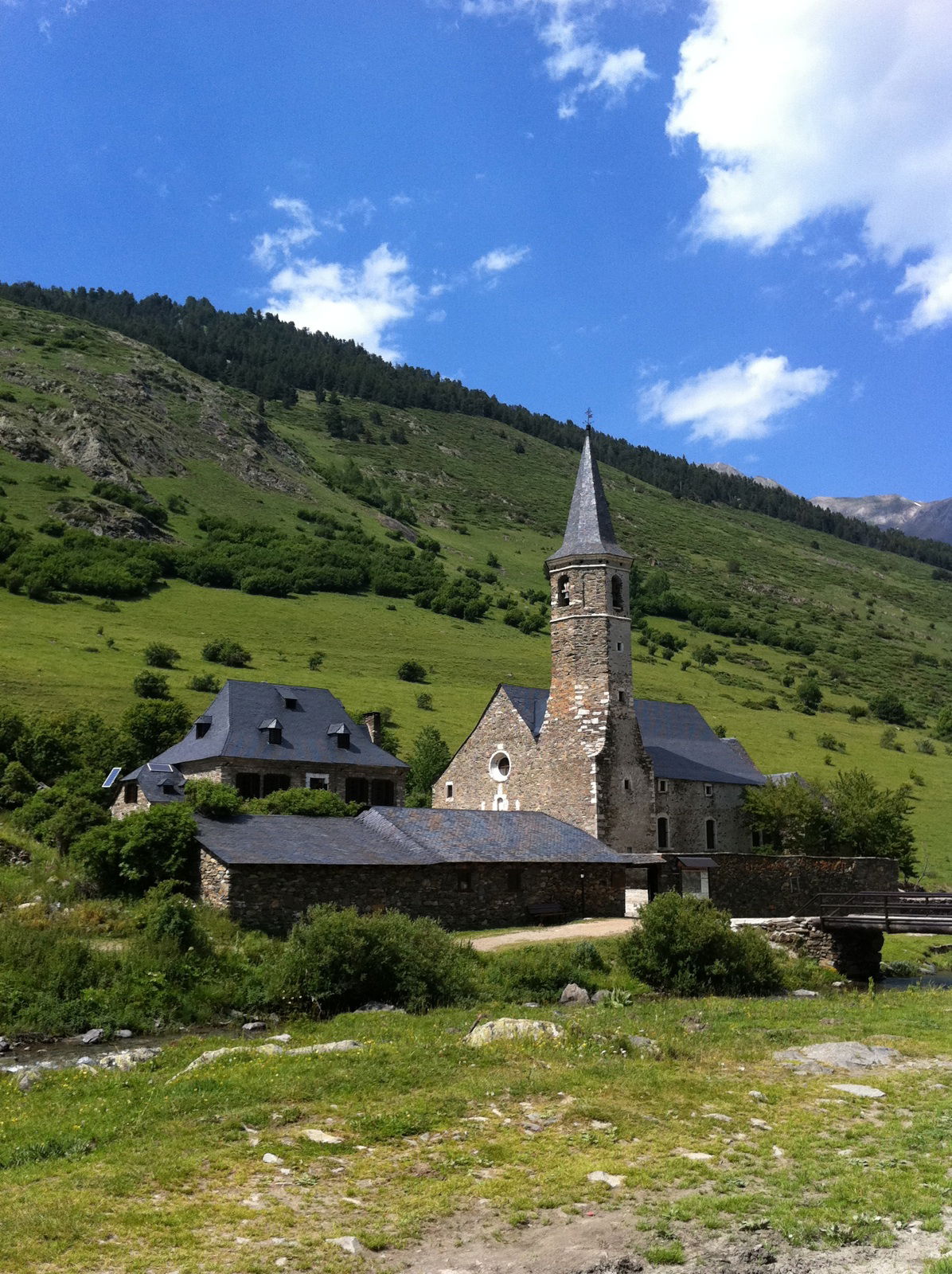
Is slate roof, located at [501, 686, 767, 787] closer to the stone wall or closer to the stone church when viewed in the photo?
the stone church

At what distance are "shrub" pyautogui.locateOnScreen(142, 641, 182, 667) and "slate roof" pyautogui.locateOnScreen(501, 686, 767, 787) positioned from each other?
1152 inches

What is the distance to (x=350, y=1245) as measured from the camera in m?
8.95

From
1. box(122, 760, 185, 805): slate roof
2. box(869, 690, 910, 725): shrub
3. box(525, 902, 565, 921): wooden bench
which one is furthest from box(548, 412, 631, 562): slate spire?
box(869, 690, 910, 725): shrub

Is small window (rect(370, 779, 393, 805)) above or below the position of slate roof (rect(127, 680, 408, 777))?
below

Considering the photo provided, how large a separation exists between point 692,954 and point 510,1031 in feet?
33.8

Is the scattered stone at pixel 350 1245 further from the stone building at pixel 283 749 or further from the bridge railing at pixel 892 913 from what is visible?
the stone building at pixel 283 749

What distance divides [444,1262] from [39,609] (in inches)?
3278

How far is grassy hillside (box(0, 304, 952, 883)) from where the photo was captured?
78.2m

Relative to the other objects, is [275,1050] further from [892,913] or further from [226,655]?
[226,655]

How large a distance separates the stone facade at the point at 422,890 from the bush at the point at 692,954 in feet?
28.6

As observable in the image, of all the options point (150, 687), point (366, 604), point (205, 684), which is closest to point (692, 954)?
point (150, 687)

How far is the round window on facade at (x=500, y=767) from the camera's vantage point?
50500 millimetres

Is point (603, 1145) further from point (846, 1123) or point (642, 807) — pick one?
point (642, 807)

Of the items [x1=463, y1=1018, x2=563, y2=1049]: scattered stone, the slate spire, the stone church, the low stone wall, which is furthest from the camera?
the slate spire
